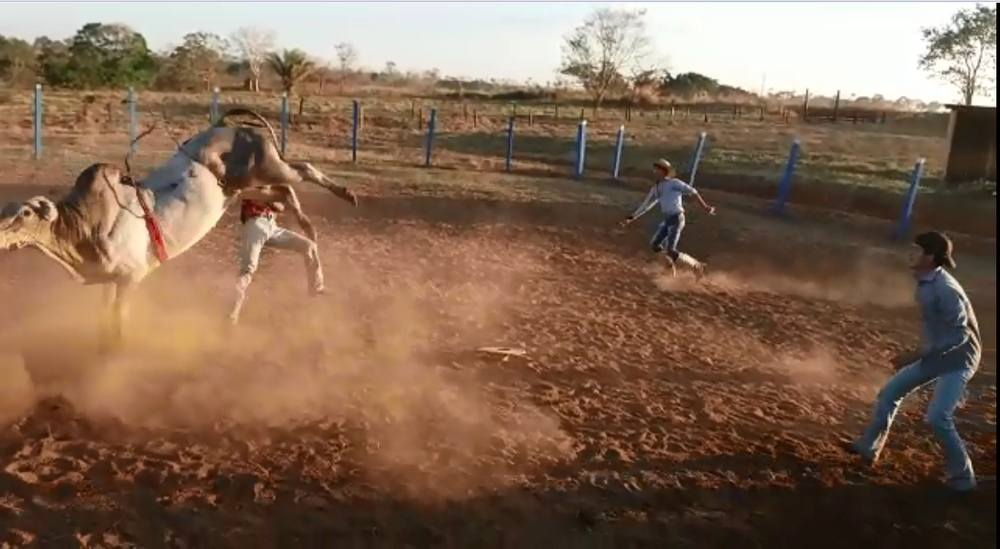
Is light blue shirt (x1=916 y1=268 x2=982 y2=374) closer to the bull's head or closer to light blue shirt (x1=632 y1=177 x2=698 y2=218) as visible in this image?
light blue shirt (x1=632 y1=177 x2=698 y2=218)

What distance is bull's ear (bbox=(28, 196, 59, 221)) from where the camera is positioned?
5.71 meters

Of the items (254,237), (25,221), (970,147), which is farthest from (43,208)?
(970,147)

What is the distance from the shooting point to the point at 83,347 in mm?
7078

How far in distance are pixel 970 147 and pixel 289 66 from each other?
33278 millimetres

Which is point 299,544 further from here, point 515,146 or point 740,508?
point 515,146

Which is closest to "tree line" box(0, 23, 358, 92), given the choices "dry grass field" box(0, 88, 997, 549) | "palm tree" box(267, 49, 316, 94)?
"palm tree" box(267, 49, 316, 94)

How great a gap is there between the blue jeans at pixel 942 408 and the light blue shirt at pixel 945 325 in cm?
8

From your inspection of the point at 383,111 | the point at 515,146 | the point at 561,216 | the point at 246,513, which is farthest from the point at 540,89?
the point at 246,513

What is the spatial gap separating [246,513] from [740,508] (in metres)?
3.03

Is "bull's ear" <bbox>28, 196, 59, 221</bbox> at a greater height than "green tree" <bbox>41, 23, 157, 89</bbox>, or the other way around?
"green tree" <bbox>41, 23, 157, 89</bbox>

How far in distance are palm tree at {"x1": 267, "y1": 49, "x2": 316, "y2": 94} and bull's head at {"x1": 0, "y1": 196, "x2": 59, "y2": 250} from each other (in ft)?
136

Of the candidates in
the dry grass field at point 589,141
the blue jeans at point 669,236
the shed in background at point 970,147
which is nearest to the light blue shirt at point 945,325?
the blue jeans at point 669,236

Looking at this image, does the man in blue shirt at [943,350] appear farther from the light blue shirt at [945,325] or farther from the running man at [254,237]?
the running man at [254,237]

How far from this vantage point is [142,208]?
21.1 feet
